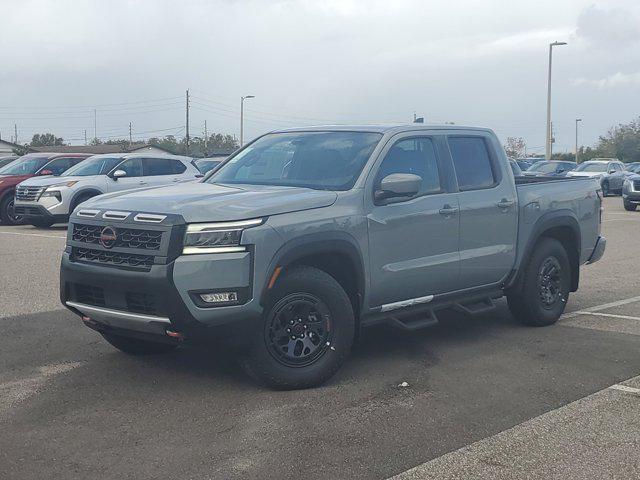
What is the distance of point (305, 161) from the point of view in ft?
21.3

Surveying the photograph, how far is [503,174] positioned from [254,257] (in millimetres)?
3085

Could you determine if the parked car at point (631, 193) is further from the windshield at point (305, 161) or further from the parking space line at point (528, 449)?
the parking space line at point (528, 449)

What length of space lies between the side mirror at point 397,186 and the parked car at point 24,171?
14.0 metres

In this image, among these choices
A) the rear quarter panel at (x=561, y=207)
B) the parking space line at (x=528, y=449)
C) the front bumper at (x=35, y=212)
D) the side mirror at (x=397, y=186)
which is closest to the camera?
the parking space line at (x=528, y=449)

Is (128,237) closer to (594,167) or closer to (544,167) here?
(544,167)

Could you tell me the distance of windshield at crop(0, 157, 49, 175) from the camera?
813 inches

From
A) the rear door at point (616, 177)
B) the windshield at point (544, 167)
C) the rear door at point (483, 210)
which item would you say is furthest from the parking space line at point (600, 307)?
the rear door at point (616, 177)

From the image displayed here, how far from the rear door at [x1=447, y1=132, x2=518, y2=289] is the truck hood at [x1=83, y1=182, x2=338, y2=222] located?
5.07 feet

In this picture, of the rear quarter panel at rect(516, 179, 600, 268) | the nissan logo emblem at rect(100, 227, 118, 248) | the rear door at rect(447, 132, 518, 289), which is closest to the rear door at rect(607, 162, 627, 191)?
the rear quarter panel at rect(516, 179, 600, 268)

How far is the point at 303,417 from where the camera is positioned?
5.08 meters

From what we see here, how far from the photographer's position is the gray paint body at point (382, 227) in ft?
17.2

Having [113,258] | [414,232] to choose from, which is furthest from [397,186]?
[113,258]

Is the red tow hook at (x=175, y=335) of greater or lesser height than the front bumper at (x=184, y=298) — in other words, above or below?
below

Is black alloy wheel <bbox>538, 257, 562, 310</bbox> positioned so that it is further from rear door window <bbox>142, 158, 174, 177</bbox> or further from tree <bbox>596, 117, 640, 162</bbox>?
tree <bbox>596, 117, 640, 162</bbox>
